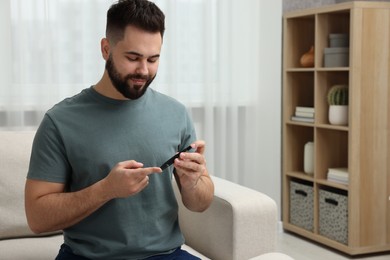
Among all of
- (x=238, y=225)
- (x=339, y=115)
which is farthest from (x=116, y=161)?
(x=339, y=115)

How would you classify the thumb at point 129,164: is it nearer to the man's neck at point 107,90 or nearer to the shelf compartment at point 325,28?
the man's neck at point 107,90

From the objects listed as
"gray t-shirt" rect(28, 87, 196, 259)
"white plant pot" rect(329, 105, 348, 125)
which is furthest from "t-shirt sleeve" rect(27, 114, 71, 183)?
"white plant pot" rect(329, 105, 348, 125)

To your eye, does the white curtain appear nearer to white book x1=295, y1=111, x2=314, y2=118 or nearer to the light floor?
white book x1=295, y1=111, x2=314, y2=118

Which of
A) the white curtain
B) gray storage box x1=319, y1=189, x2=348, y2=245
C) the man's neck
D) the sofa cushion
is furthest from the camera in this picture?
gray storage box x1=319, y1=189, x2=348, y2=245

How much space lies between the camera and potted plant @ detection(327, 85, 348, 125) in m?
3.43

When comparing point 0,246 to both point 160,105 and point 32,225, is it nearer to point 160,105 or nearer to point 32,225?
point 32,225

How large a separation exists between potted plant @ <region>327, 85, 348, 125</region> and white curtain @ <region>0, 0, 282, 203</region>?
403 millimetres

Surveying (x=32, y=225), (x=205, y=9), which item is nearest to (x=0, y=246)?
(x=32, y=225)

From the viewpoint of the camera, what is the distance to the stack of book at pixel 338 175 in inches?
134

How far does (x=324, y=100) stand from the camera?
3.60 metres

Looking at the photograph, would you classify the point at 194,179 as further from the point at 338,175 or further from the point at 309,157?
the point at 309,157

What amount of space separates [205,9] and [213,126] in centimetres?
67

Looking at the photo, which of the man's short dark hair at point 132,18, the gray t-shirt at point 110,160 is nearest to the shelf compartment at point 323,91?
the gray t-shirt at point 110,160

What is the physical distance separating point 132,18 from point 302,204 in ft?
7.97
